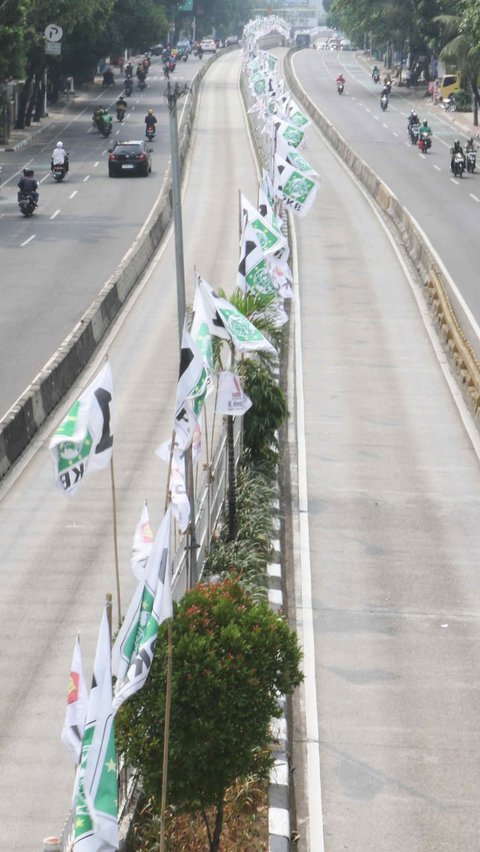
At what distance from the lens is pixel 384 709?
48.9 ft

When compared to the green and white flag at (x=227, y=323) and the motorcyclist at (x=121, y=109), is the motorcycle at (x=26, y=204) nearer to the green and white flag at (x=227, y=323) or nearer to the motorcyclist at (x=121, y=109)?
the green and white flag at (x=227, y=323)

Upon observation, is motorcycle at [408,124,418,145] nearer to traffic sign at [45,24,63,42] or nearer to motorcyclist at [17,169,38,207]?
traffic sign at [45,24,63,42]

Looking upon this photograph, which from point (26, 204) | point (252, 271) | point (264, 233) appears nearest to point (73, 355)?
point (264, 233)

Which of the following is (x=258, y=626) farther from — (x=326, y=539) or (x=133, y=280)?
(x=133, y=280)

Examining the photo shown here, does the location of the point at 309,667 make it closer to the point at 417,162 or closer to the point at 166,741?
the point at 166,741

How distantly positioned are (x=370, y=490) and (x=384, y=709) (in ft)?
26.2

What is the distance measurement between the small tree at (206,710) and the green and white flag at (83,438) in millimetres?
2306

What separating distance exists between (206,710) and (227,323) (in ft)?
25.3

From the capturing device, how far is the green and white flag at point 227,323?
17.4 m

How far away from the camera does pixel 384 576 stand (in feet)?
62.0

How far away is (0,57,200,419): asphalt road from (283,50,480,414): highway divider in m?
8.70

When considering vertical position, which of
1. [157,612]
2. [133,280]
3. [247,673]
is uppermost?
[157,612]

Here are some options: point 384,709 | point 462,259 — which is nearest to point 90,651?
point 384,709

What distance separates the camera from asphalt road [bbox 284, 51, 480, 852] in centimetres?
1305
